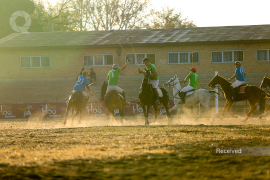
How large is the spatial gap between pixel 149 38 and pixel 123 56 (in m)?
2.98

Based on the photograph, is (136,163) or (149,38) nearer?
(136,163)

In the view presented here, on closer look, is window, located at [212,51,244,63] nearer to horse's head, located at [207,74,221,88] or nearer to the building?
the building

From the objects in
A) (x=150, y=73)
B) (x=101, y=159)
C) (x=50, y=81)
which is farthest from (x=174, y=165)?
(x=50, y=81)

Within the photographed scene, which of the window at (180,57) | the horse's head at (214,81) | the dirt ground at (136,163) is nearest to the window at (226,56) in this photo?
the window at (180,57)

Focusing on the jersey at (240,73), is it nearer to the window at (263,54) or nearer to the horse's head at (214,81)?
the horse's head at (214,81)

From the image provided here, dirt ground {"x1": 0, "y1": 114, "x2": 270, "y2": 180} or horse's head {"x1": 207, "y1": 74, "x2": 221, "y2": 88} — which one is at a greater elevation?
horse's head {"x1": 207, "y1": 74, "x2": 221, "y2": 88}

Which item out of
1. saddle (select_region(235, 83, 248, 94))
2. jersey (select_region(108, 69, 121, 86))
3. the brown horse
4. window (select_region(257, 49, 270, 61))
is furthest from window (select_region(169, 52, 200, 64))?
jersey (select_region(108, 69, 121, 86))

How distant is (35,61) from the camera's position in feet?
116

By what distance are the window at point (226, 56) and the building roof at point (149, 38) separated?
126 centimetres

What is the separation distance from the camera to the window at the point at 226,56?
32250 mm

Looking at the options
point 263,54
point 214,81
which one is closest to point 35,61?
point 263,54

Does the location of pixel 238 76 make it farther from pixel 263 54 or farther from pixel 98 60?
pixel 98 60

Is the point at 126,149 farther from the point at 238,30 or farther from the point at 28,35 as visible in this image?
the point at 28,35

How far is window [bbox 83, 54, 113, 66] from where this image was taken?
3400cm
